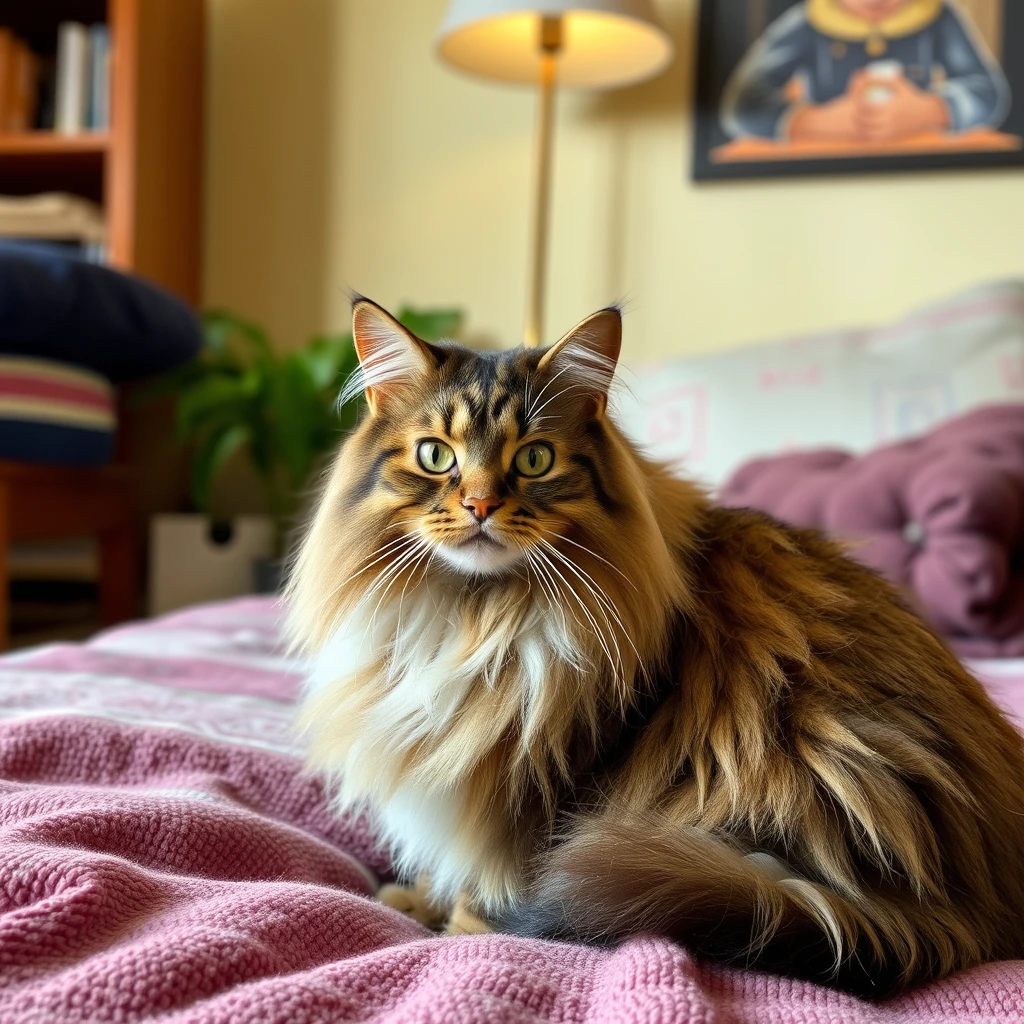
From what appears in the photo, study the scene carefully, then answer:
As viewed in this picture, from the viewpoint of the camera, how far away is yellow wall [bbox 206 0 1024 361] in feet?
7.91

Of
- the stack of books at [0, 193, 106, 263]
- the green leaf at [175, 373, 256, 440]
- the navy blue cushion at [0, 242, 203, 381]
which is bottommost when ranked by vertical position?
the green leaf at [175, 373, 256, 440]

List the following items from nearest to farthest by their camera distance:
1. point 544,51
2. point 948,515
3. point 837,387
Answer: point 948,515 < point 837,387 < point 544,51

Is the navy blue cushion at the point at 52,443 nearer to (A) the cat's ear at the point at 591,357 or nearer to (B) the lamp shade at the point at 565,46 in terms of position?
(B) the lamp shade at the point at 565,46

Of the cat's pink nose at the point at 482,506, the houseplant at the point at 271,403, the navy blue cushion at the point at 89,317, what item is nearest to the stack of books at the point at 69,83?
the houseplant at the point at 271,403

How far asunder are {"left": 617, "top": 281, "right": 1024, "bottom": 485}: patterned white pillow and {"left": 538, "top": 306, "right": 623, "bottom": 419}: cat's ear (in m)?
0.97

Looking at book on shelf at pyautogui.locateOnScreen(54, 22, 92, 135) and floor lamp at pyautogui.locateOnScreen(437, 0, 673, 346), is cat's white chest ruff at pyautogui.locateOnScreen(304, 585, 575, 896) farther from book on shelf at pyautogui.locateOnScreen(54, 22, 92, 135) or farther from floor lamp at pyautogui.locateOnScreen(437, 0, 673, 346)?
book on shelf at pyautogui.locateOnScreen(54, 22, 92, 135)

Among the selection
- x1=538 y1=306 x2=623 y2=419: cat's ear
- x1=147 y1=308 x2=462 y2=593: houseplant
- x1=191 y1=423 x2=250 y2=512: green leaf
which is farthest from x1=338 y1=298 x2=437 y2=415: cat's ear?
x1=191 y1=423 x2=250 y2=512: green leaf

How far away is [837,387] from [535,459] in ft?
4.02

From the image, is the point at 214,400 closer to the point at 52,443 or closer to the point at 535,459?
the point at 52,443

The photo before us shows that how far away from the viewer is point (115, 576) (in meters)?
2.44

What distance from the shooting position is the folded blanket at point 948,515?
1.32 meters

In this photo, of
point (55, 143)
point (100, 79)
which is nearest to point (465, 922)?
point (55, 143)

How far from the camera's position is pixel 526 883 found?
79 cm

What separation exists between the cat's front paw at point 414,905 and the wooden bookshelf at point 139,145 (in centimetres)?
196
